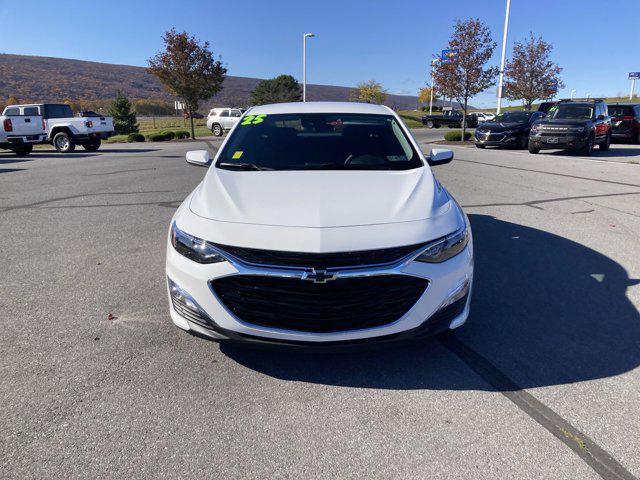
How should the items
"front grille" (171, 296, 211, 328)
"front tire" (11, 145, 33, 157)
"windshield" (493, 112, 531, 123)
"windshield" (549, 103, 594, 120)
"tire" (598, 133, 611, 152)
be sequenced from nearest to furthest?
1. "front grille" (171, 296, 211, 328)
2. "windshield" (549, 103, 594, 120)
3. "tire" (598, 133, 611, 152)
4. "front tire" (11, 145, 33, 157)
5. "windshield" (493, 112, 531, 123)

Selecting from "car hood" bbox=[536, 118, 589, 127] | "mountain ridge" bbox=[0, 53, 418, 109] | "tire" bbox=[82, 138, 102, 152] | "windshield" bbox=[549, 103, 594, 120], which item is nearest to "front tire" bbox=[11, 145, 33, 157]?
"tire" bbox=[82, 138, 102, 152]

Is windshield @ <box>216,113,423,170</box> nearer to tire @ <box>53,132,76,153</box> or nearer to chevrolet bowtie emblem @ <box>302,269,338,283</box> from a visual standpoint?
chevrolet bowtie emblem @ <box>302,269,338,283</box>

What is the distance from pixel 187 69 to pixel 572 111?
25.5m

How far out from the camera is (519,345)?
129 inches

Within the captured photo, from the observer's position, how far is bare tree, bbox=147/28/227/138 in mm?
32906

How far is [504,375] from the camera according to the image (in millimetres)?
2930

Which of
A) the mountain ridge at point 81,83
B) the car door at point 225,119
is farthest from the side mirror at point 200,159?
the mountain ridge at point 81,83

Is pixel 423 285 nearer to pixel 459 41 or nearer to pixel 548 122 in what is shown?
pixel 548 122

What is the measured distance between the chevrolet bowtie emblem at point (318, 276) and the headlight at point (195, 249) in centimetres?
48

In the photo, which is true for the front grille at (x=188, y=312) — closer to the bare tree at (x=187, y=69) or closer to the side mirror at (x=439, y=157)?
the side mirror at (x=439, y=157)

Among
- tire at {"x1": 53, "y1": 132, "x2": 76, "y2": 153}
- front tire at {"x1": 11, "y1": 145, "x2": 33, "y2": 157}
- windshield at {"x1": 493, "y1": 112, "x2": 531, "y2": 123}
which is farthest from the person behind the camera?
windshield at {"x1": 493, "y1": 112, "x2": 531, "y2": 123}

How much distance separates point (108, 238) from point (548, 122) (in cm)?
1572

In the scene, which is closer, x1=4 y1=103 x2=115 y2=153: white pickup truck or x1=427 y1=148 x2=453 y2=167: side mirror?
x1=427 y1=148 x2=453 y2=167: side mirror

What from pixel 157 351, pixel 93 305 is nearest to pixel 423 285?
pixel 157 351
